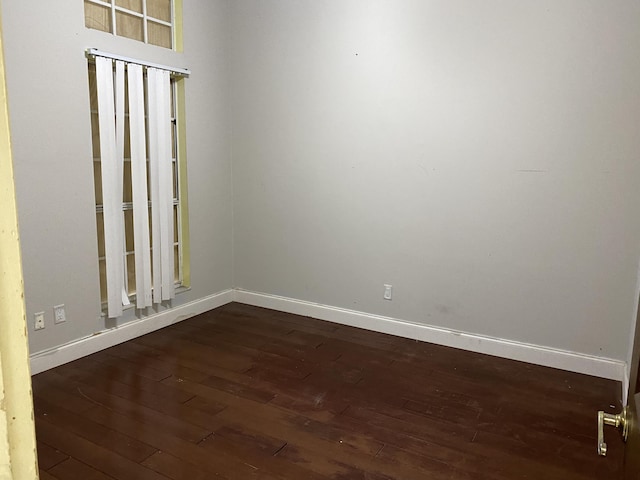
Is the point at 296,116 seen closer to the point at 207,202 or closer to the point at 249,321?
the point at 207,202

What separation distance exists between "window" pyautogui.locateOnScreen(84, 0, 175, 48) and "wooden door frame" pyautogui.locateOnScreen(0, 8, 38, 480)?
10.4 ft

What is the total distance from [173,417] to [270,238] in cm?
198

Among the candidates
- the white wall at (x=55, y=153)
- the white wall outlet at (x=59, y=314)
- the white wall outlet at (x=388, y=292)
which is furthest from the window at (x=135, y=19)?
the white wall outlet at (x=388, y=292)

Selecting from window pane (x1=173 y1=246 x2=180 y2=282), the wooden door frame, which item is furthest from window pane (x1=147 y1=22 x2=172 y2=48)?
the wooden door frame

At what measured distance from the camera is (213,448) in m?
2.29

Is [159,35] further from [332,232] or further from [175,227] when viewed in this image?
[332,232]

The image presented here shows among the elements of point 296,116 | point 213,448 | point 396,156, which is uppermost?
point 296,116

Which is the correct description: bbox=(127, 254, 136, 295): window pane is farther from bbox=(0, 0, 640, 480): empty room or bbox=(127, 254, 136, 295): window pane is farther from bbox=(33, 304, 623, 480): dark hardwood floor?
bbox=(33, 304, 623, 480): dark hardwood floor

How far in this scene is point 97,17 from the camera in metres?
3.21

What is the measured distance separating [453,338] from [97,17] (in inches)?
129

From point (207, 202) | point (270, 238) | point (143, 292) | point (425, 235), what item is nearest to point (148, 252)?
point (143, 292)

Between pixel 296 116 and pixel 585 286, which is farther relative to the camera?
pixel 296 116

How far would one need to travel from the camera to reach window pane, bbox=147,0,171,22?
3.56 m

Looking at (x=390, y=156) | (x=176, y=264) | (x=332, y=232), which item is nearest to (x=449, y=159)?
(x=390, y=156)
